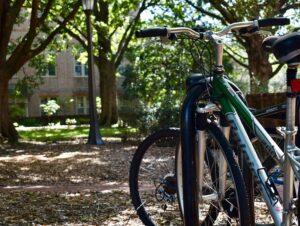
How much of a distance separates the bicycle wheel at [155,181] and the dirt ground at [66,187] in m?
0.46

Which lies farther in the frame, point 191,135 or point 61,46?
point 61,46

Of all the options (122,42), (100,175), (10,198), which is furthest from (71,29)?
(10,198)

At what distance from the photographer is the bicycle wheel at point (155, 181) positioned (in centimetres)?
436

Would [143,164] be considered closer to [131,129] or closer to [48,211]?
[48,211]

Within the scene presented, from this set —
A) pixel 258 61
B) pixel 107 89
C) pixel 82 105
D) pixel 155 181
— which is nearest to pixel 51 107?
pixel 82 105

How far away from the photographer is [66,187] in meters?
7.36

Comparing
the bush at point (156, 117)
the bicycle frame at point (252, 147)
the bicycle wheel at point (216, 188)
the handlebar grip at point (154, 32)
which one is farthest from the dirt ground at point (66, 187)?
the handlebar grip at point (154, 32)

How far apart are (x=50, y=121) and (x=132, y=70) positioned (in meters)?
7.21

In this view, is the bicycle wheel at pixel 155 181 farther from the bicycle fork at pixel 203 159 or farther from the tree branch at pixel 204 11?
the tree branch at pixel 204 11

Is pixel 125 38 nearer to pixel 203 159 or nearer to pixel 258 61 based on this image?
pixel 258 61

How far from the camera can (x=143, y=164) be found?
4625mm

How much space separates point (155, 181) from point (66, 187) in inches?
124

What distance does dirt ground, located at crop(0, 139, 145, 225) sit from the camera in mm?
5312

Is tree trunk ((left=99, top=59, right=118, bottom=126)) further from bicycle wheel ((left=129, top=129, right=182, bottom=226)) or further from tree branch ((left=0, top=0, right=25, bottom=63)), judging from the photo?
bicycle wheel ((left=129, top=129, right=182, bottom=226))
